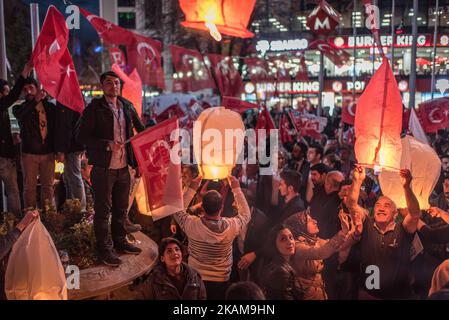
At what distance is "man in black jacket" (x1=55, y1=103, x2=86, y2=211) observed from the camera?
20.1ft

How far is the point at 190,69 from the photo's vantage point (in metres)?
13.9

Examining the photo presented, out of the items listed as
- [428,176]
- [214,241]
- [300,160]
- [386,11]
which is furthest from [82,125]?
[386,11]

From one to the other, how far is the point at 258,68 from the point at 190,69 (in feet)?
19.0

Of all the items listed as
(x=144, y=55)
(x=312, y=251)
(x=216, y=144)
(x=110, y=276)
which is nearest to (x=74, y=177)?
(x=110, y=276)

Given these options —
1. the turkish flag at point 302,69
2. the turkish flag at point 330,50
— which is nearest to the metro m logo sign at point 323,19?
the turkish flag at point 330,50

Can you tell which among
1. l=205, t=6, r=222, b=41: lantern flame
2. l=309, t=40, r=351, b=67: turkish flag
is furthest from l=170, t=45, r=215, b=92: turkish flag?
l=205, t=6, r=222, b=41: lantern flame

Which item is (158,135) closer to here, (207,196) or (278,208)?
(207,196)

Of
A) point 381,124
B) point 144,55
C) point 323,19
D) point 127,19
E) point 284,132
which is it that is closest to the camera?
point 381,124

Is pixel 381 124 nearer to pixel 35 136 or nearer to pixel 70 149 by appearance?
pixel 70 149

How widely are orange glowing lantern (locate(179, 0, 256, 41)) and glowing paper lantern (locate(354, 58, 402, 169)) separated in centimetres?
151

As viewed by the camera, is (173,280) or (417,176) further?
(417,176)

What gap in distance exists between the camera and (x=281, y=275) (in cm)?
464

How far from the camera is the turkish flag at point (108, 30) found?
833cm
